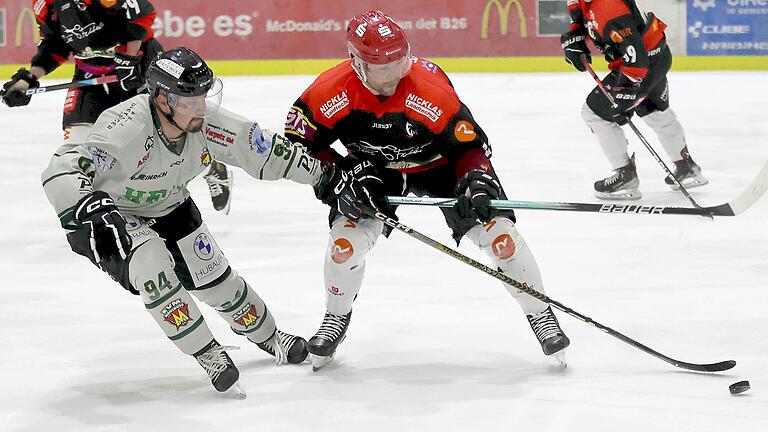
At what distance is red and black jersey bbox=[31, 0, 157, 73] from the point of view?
438cm

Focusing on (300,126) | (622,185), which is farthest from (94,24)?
(622,185)

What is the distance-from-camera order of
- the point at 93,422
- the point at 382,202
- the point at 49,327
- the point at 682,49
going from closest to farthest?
the point at 93,422 → the point at 382,202 → the point at 49,327 → the point at 682,49

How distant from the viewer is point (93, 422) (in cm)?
260

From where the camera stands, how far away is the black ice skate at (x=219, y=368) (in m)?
2.73

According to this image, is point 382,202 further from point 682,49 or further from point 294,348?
point 682,49

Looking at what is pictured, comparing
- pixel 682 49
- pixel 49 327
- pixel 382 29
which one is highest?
pixel 382 29

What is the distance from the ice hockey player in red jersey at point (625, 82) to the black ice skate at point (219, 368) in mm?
3014

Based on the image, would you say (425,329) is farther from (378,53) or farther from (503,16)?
(503,16)

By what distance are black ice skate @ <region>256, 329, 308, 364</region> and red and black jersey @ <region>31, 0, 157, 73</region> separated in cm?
186

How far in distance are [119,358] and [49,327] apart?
414 millimetres

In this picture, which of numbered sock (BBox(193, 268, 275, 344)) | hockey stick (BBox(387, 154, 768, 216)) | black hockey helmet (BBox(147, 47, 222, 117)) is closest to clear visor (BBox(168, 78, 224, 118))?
black hockey helmet (BBox(147, 47, 222, 117))

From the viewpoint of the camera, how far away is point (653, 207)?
2.92 m

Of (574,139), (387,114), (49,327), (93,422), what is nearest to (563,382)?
(387,114)

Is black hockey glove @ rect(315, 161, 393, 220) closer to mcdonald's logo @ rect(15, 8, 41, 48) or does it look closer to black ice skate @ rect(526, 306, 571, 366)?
black ice skate @ rect(526, 306, 571, 366)
